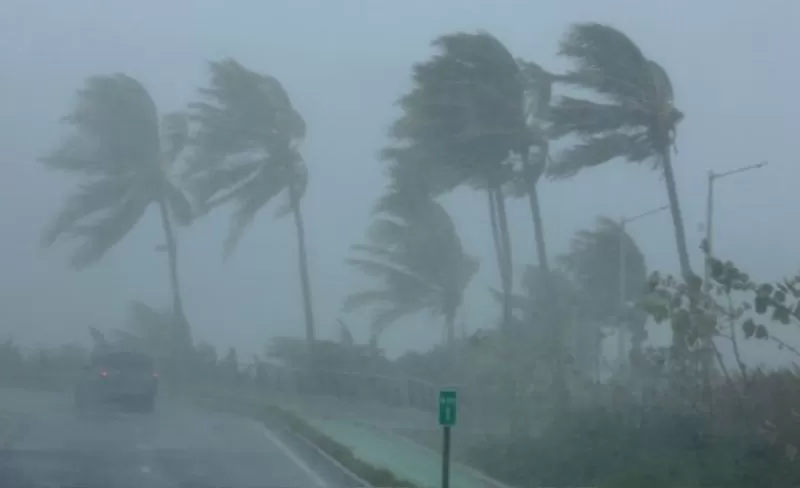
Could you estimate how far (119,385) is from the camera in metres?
32.6

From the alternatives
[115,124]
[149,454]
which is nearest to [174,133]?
[115,124]

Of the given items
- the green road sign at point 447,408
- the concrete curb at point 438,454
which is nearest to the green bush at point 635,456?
the concrete curb at point 438,454

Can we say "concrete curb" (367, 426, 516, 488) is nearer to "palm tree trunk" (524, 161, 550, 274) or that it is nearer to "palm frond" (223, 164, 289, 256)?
"palm tree trunk" (524, 161, 550, 274)

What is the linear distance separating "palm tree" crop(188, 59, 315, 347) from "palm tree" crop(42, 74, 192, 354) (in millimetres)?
2802

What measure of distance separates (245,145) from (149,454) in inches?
780

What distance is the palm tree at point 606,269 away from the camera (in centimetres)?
3728

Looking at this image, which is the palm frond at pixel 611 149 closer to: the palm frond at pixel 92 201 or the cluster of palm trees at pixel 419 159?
the cluster of palm trees at pixel 419 159

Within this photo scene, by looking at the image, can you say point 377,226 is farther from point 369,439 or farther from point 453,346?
point 369,439

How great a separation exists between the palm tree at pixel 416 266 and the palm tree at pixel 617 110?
1280 cm

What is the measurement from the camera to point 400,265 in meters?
42.3

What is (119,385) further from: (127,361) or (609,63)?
(609,63)

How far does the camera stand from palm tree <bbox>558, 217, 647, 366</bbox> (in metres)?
37.3

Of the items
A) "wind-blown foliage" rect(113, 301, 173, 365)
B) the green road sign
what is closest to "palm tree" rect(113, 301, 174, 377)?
"wind-blown foliage" rect(113, 301, 173, 365)

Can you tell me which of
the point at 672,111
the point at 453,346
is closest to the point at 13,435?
the point at 672,111
